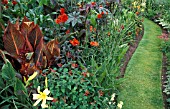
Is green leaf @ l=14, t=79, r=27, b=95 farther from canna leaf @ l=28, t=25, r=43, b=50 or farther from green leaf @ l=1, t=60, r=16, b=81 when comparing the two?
canna leaf @ l=28, t=25, r=43, b=50

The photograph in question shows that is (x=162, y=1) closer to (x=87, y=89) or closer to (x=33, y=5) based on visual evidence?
(x=33, y=5)

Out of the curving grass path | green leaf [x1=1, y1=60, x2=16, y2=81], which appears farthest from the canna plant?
the curving grass path

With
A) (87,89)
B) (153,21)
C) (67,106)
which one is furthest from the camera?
(153,21)

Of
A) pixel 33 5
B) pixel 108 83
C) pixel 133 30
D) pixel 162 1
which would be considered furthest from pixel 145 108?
pixel 162 1

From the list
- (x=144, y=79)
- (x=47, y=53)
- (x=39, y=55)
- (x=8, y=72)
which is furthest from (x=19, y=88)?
(x=144, y=79)

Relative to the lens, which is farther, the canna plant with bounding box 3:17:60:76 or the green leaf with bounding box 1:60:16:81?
the canna plant with bounding box 3:17:60:76

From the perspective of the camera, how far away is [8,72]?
193 centimetres

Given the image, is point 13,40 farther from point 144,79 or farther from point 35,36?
point 144,79

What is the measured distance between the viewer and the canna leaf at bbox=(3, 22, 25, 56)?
2.13 meters

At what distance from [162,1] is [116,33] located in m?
4.14

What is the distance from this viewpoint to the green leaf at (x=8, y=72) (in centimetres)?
189

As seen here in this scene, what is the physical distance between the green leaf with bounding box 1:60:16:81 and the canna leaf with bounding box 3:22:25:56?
328mm

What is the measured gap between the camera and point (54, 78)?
2.16 meters

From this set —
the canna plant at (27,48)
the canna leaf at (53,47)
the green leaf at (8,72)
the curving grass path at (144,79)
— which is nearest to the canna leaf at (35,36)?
the canna plant at (27,48)
